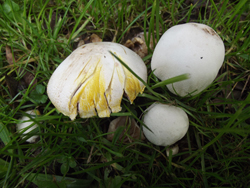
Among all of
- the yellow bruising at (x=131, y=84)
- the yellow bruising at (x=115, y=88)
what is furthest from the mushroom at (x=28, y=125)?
the yellow bruising at (x=131, y=84)

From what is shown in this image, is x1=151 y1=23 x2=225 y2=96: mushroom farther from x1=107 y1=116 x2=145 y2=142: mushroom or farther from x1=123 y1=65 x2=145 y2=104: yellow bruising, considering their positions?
x1=107 y1=116 x2=145 y2=142: mushroom

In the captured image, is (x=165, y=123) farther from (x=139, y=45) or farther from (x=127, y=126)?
(x=139, y=45)

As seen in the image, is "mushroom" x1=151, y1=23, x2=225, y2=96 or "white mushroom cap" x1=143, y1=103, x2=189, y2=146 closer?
"mushroom" x1=151, y1=23, x2=225, y2=96

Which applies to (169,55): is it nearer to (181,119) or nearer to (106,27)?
(181,119)

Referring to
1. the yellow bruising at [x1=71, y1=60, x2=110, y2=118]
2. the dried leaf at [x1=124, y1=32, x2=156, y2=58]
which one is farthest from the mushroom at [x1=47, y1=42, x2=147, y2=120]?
→ the dried leaf at [x1=124, y1=32, x2=156, y2=58]

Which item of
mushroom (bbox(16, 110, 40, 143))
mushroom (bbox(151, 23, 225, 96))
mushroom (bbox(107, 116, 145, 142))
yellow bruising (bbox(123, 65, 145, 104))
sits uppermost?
mushroom (bbox(151, 23, 225, 96))

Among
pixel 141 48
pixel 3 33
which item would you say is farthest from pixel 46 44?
pixel 141 48

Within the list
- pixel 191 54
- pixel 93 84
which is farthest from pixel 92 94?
pixel 191 54
